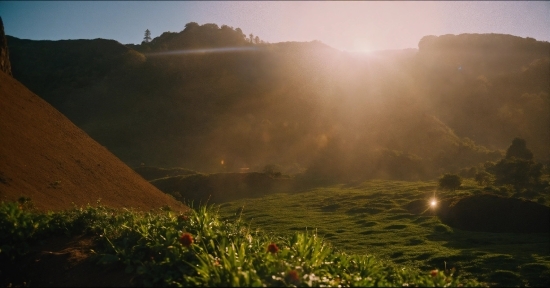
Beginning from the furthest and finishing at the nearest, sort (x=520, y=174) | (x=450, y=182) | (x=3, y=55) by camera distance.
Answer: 1. (x=520, y=174)
2. (x=450, y=182)
3. (x=3, y=55)

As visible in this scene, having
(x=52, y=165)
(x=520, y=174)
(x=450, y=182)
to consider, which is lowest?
(x=520, y=174)

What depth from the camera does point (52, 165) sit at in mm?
12594

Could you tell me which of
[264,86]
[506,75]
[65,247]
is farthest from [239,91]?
[65,247]

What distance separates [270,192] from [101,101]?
45.8m

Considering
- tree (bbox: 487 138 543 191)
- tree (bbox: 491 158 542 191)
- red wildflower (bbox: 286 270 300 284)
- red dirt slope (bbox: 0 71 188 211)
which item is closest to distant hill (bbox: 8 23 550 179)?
tree (bbox: 487 138 543 191)

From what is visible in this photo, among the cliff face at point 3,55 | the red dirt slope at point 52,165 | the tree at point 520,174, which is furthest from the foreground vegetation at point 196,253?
the tree at point 520,174

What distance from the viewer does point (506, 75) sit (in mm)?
87062

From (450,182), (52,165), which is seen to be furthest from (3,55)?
(450,182)

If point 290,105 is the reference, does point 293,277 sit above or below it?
below

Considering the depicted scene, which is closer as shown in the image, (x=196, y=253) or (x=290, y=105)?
(x=196, y=253)

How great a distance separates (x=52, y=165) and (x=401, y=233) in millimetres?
12650

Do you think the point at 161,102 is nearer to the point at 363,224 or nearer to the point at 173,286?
the point at 363,224

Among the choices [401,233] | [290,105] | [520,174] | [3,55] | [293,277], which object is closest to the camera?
[293,277]

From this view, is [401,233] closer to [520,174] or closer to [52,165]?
[52,165]
